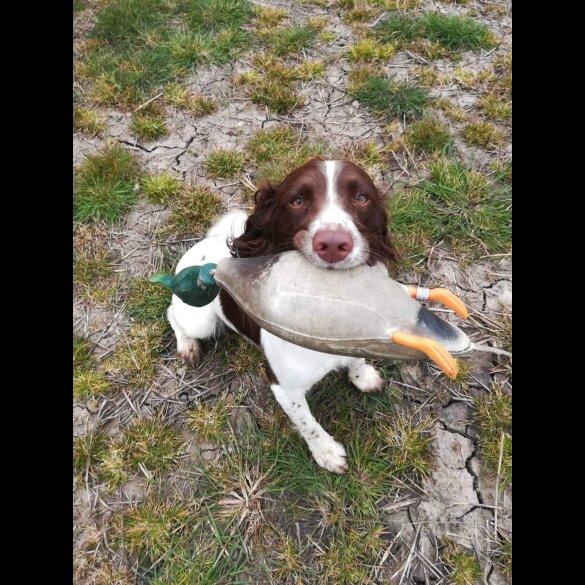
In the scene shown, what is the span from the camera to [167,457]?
267 centimetres

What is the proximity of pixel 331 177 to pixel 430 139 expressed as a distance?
7.23 ft

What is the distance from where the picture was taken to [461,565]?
7.50 feet

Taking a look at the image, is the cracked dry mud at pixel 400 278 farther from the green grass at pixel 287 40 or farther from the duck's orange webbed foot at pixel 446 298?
the duck's orange webbed foot at pixel 446 298

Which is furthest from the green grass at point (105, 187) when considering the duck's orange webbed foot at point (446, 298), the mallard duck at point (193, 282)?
the duck's orange webbed foot at point (446, 298)

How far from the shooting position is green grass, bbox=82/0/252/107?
13.8 feet

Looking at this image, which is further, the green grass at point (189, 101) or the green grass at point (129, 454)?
the green grass at point (189, 101)

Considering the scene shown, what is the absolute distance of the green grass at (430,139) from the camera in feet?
12.2

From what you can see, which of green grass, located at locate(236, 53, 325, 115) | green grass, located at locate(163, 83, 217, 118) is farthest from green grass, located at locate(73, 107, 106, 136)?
green grass, located at locate(236, 53, 325, 115)

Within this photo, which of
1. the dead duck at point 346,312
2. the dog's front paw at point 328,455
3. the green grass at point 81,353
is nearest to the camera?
Result: the dead duck at point 346,312

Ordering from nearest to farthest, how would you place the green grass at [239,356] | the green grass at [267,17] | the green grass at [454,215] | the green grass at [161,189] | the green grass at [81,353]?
the green grass at [239,356] < the green grass at [81,353] < the green grass at [454,215] < the green grass at [161,189] < the green grass at [267,17]

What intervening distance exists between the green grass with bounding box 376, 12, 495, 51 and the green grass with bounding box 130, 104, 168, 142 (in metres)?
2.31

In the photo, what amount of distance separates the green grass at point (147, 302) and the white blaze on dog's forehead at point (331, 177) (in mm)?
1732

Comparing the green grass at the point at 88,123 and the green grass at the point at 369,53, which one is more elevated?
the green grass at the point at 369,53

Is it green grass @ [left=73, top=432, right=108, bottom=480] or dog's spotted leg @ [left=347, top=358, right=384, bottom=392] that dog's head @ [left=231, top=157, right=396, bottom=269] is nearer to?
dog's spotted leg @ [left=347, top=358, right=384, bottom=392]
